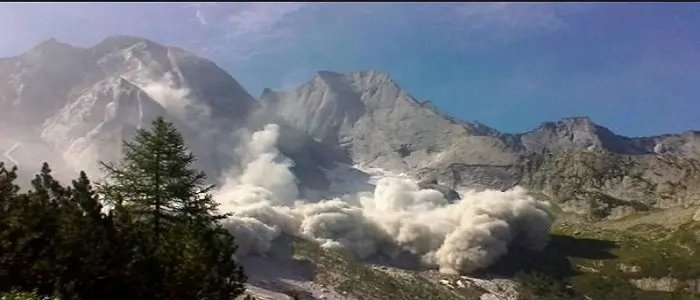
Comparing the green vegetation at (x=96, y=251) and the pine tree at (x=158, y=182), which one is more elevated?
the pine tree at (x=158, y=182)

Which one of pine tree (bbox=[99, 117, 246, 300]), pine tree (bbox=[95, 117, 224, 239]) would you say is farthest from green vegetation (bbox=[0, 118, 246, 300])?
pine tree (bbox=[95, 117, 224, 239])

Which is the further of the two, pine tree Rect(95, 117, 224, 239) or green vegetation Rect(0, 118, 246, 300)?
pine tree Rect(95, 117, 224, 239)

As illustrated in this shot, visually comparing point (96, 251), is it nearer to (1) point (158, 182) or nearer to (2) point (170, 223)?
(2) point (170, 223)

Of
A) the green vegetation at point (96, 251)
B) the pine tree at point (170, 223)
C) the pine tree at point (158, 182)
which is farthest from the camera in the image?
the pine tree at point (158, 182)

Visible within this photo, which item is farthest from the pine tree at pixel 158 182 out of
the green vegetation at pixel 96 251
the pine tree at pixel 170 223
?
the green vegetation at pixel 96 251

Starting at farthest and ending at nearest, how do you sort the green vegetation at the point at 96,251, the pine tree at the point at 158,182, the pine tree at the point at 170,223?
1. the pine tree at the point at 158,182
2. the pine tree at the point at 170,223
3. the green vegetation at the point at 96,251

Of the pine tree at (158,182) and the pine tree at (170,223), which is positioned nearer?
the pine tree at (170,223)

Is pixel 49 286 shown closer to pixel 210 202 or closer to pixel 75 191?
pixel 75 191

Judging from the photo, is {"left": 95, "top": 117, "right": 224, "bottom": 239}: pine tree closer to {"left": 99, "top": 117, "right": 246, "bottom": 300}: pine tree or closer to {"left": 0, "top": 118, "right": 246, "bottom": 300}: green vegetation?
{"left": 99, "top": 117, "right": 246, "bottom": 300}: pine tree

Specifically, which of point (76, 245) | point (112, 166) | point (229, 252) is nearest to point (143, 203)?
point (112, 166)

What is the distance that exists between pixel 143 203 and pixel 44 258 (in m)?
14.9

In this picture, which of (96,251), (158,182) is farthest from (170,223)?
(96,251)

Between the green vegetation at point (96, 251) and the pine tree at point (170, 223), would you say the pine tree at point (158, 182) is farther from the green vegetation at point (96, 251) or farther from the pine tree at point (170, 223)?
the green vegetation at point (96, 251)

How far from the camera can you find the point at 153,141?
5766cm
